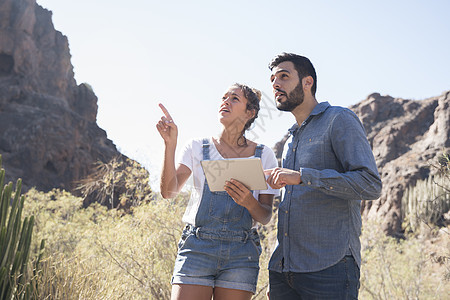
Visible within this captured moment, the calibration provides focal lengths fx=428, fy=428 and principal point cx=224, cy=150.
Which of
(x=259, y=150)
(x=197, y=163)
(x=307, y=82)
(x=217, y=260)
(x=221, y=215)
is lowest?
(x=217, y=260)

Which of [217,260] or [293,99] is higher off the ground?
[293,99]

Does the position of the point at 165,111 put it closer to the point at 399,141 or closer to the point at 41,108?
the point at 399,141

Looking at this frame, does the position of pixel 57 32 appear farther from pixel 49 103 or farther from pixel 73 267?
pixel 73 267

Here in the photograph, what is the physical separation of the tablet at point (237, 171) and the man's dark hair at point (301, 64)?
58 centimetres

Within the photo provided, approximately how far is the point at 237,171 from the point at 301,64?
0.69m

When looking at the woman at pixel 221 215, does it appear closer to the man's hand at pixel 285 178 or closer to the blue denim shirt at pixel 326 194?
the blue denim shirt at pixel 326 194

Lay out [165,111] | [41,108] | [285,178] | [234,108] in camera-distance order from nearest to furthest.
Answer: [285,178], [165,111], [234,108], [41,108]

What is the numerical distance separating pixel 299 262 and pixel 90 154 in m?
42.0

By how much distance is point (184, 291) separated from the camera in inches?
84.4

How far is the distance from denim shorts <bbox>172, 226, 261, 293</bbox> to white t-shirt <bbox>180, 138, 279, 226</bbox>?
19 cm

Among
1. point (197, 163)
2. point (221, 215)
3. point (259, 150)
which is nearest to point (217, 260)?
point (221, 215)

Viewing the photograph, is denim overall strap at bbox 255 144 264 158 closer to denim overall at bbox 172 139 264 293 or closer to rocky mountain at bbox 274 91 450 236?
denim overall at bbox 172 139 264 293

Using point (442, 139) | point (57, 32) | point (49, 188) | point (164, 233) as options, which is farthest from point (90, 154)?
point (164, 233)

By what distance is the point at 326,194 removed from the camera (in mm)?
2018
